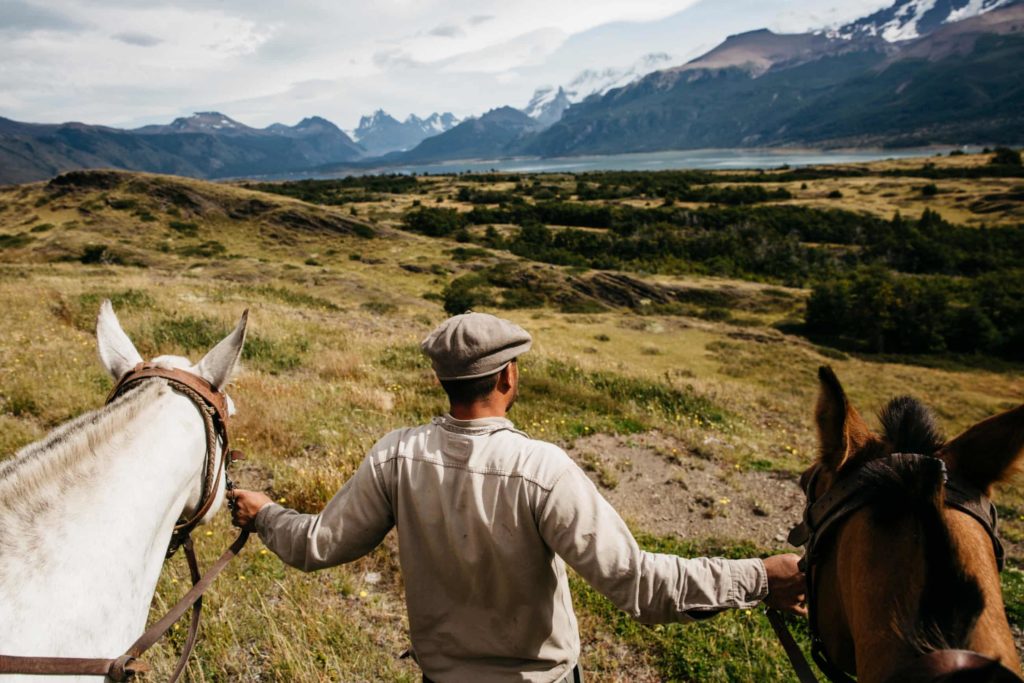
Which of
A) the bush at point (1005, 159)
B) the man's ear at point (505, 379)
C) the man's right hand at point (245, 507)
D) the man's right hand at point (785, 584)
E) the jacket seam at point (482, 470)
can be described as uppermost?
the bush at point (1005, 159)

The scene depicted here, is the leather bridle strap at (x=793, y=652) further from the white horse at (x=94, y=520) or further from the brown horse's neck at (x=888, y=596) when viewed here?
the white horse at (x=94, y=520)

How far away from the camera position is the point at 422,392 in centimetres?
1046

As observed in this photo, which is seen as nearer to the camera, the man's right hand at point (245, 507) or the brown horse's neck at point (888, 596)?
the brown horse's neck at point (888, 596)

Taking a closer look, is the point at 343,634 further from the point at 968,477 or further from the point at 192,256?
the point at 192,256

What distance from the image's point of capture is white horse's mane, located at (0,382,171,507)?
184cm

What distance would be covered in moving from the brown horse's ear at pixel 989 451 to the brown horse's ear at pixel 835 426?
0.88ft

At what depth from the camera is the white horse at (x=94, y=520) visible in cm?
172

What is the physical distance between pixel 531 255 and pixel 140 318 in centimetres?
3844

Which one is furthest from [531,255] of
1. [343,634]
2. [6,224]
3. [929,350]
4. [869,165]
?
[869,165]

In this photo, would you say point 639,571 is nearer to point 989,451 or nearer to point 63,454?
point 989,451

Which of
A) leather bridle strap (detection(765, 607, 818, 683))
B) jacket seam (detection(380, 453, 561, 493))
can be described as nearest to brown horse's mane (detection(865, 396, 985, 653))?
leather bridle strap (detection(765, 607, 818, 683))

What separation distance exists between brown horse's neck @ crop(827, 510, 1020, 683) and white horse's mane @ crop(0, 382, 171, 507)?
2.71 meters

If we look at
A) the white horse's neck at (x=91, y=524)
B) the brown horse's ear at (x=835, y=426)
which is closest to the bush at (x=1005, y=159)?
the brown horse's ear at (x=835, y=426)

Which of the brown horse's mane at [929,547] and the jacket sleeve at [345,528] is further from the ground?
the brown horse's mane at [929,547]
